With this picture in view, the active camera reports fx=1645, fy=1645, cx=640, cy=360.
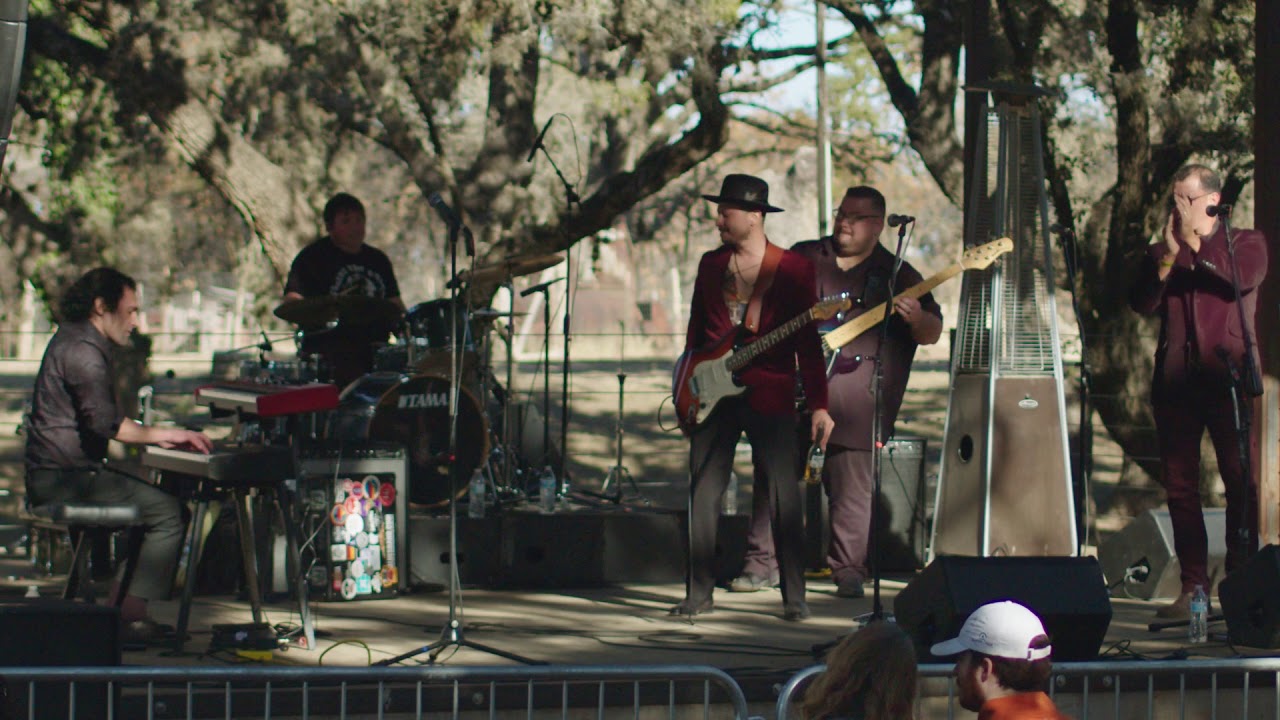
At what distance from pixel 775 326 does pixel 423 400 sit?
343 centimetres

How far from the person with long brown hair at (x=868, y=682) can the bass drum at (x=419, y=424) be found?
639 centimetres

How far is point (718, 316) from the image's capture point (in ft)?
25.6

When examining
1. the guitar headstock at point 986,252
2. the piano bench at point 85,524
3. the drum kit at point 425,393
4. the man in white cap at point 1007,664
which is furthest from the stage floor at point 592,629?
the man in white cap at point 1007,664

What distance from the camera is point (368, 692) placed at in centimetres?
580

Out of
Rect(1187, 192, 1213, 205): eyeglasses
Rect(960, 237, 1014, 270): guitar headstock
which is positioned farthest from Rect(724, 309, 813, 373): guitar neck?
Rect(1187, 192, 1213, 205): eyeglasses

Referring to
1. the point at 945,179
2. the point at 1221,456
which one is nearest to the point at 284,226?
the point at 945,179

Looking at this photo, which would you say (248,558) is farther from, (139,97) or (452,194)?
(452,194)

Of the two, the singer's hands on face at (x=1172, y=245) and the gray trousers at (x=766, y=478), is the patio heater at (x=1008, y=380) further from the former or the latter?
the gray trousers at (x=766, y=478)

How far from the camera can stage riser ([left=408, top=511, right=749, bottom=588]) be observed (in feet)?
29.9

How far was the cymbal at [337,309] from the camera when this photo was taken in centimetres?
951

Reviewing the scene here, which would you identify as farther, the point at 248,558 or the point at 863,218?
the point at 863,218

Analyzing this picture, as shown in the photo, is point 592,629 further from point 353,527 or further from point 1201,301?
point 1201,301

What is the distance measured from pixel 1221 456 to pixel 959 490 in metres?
1.48

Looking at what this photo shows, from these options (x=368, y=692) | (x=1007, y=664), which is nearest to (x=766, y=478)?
(x=368, y=692)
